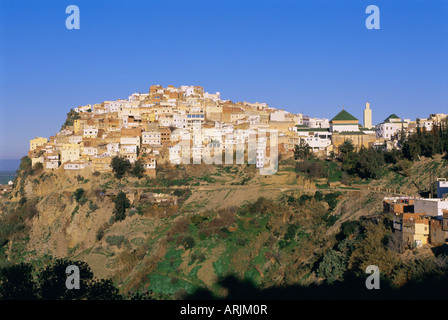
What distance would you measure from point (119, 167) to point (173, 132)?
28.9 feet

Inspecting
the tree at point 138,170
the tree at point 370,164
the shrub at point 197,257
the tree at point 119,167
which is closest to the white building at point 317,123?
the tree at point 370,164

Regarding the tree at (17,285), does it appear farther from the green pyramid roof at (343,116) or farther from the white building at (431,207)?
the green pyramid roof at (343,116)

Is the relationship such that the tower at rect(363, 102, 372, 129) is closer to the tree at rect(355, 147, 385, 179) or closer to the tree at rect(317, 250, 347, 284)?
the tree at rect(355, 147, 385, 179)

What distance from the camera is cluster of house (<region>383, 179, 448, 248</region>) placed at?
18.0 m

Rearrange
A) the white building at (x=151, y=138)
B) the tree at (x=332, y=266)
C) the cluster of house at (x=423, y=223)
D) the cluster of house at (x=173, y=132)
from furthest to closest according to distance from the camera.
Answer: the white building at (x=151, y=138), the cluster of house at (x=173, y=132), the tree at (x=332, y=266), the cluster of house at (x=423, y=223)

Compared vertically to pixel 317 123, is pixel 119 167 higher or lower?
lower

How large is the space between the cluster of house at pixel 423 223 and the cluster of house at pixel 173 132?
17.1 m

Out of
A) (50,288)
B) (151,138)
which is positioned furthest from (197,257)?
(151,138)

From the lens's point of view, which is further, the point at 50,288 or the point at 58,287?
the point at 58,287

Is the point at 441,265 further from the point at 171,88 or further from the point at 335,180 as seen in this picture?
the point at 171,88

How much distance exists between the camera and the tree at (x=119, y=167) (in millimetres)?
36862

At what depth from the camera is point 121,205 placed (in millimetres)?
32031

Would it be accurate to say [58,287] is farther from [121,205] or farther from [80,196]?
[80,196]

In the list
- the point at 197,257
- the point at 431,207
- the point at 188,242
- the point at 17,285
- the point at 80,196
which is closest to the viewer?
the point at 431,207
